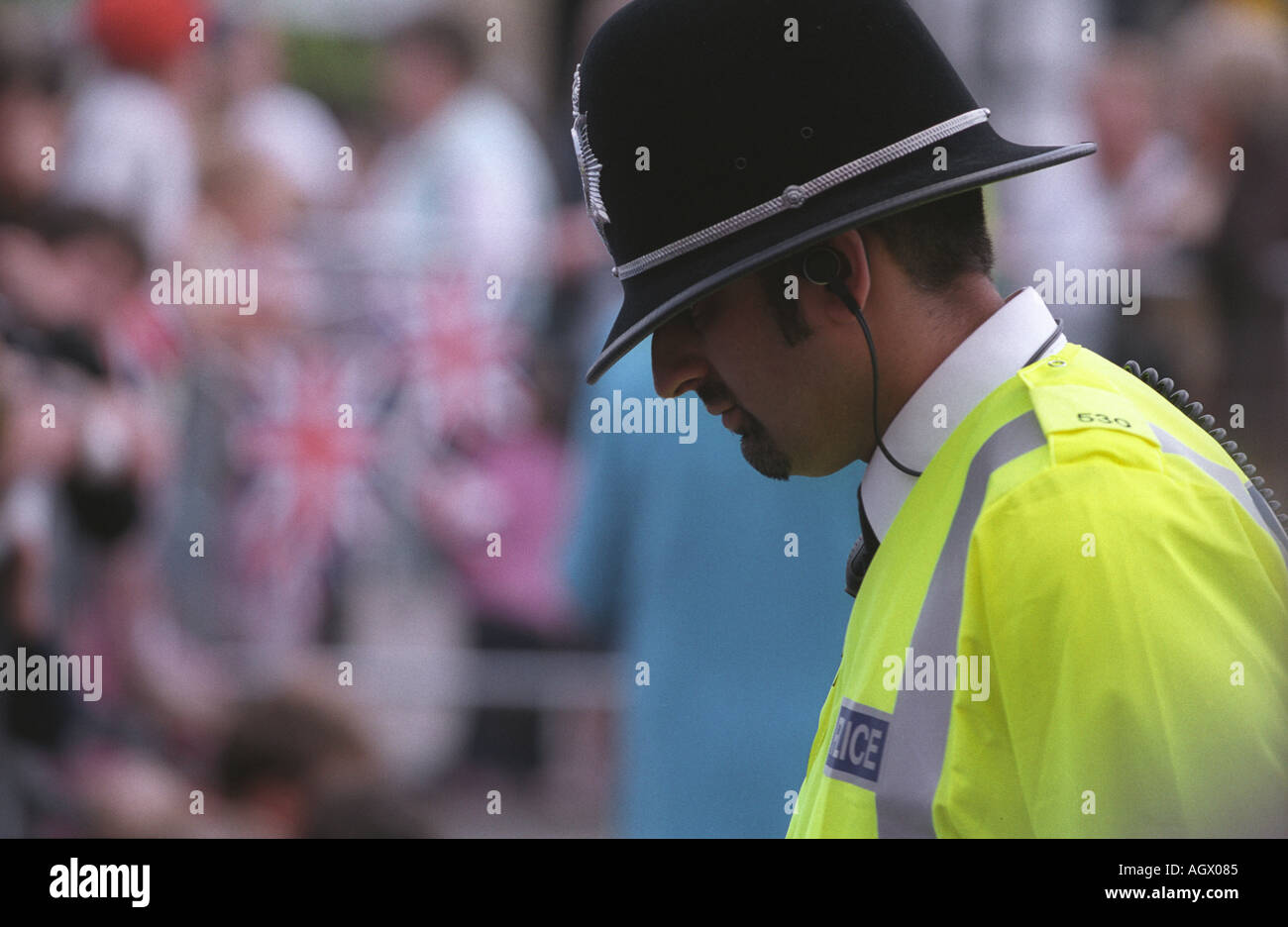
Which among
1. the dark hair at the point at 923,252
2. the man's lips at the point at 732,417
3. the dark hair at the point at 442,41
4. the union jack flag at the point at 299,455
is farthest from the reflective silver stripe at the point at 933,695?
the dark hair at the point at 442,41

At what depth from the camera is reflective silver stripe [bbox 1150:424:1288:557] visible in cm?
152

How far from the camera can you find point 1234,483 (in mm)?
1566

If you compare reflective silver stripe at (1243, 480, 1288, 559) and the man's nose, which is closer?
reflective silver stripe at (1243, 480, 1288, 559)

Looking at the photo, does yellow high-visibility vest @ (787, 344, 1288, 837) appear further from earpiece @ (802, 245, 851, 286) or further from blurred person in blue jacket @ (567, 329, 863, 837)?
blurred person in blue jacket @ (567, 329, 863, 837)

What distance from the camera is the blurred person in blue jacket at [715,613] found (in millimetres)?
2875

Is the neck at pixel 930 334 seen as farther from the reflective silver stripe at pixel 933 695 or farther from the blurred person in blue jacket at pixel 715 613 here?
the blurred person in blue jacket at pixel 715 613

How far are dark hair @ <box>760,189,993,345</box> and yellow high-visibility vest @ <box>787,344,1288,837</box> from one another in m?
0.16

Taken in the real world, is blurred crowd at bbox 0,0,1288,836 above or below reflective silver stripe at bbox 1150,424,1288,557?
above

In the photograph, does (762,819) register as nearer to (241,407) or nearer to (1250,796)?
(1250,796)

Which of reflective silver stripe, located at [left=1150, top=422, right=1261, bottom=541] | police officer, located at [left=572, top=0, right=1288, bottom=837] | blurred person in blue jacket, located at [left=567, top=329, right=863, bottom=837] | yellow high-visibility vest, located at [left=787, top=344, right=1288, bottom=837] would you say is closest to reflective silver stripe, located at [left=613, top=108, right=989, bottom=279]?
police officer, located at [left=572, top=0, right=1288, bottom=837]

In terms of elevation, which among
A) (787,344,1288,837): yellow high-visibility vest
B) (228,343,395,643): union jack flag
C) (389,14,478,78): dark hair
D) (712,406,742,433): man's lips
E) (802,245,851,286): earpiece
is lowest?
(787,344,1288,837): yellow high-visibility vest
